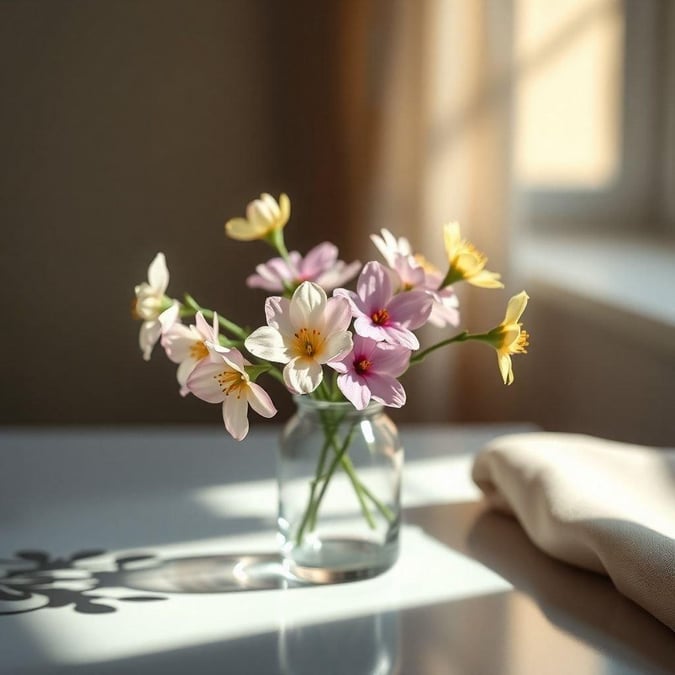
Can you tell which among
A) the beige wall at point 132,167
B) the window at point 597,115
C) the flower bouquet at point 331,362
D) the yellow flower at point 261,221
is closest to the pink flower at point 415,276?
the flower bouquet at point 331,362

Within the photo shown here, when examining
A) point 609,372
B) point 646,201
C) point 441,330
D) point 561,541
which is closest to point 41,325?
point 441,330

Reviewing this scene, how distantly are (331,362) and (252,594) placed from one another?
222mm

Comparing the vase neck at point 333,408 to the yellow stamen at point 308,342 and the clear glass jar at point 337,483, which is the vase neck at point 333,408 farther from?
the yellow stamen at point 308,342

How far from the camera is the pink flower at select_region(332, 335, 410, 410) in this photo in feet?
2.70

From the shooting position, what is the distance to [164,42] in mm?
2447

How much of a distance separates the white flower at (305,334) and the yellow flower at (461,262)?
155 mm

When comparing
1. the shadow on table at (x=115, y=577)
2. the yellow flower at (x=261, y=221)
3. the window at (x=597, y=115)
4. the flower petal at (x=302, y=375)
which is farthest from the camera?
the window at (x=597, y=115)

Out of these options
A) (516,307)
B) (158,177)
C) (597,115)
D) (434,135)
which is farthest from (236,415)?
(597,115)

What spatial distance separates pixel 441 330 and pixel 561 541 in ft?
4.53

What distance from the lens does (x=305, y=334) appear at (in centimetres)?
83

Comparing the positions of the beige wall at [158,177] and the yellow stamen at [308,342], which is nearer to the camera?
the yellow stamen at [308,342]

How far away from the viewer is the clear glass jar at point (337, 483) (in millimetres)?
953

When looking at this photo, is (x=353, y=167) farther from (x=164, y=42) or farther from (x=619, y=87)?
(x=619, y=87)

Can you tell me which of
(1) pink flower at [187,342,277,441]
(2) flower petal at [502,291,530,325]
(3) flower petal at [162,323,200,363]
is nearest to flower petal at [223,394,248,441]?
(1) pink flower at [187,342,277,441]
